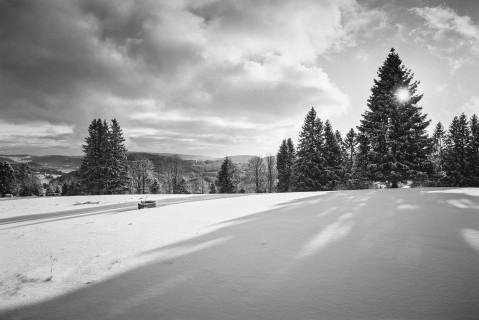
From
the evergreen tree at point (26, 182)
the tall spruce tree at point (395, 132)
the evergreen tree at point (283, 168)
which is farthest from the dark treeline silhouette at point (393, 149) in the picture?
the evergreen tree at point (26, 182)

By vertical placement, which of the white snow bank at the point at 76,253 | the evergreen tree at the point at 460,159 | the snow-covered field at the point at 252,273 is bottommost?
the white snow bank at the point at 76,253

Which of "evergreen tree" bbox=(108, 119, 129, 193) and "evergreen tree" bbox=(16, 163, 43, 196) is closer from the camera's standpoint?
"evergreen tree" bbox=(108, 119, 129, 193)

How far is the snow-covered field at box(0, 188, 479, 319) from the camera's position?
213cm

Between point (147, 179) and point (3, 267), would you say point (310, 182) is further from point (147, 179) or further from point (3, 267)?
point (147, 179)

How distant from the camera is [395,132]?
65.3 ft

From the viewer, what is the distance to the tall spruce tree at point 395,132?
19203 millimetres

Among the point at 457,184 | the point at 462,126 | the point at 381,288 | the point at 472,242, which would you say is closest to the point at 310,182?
the point at 457,184

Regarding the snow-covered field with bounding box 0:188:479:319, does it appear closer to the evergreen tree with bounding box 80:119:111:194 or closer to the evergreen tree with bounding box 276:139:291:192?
the evergreen tree with bounding box 80:119:111:194

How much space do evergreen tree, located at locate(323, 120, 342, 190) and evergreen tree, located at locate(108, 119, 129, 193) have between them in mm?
28327

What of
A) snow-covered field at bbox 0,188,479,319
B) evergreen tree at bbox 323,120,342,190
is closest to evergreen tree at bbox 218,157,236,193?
evergreen tree at bbox 323,120,342,190

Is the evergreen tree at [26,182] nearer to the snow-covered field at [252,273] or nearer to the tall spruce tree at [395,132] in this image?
the snow-covered field at [252,273]

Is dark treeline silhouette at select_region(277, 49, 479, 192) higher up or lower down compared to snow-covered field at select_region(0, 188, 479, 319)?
higher up

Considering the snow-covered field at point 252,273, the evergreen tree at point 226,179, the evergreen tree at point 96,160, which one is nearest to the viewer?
the snow-covered field at point 252,273

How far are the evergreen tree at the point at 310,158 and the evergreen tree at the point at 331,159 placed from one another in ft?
2.22
